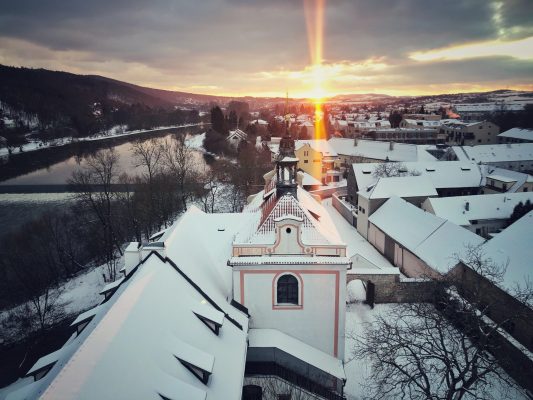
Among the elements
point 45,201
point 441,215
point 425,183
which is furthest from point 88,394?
point 45,201

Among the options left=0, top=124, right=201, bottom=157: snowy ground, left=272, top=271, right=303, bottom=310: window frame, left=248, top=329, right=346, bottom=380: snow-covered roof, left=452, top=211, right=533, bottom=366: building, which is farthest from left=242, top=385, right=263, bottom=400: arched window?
left=0, top=124, right=201, bottom=157: snowy ground

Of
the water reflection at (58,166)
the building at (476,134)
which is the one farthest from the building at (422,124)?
the water reflection at (58,166)

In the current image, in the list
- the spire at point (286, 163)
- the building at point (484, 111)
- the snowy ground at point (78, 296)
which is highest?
the building at point (484, 111)

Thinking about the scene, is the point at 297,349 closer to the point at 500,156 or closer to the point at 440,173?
the point at 440,173

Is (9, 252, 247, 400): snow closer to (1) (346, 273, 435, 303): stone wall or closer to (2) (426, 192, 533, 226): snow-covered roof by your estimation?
(1) (346, 273, 435, 303): stone wall

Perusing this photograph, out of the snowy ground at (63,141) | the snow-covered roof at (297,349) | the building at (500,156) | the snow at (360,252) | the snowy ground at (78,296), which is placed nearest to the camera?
the snow-covered roof at (297,349)

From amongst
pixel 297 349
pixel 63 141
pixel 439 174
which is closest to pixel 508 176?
pixel 439 174

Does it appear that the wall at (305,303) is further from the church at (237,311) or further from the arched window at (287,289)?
the arched window at (287,289)
